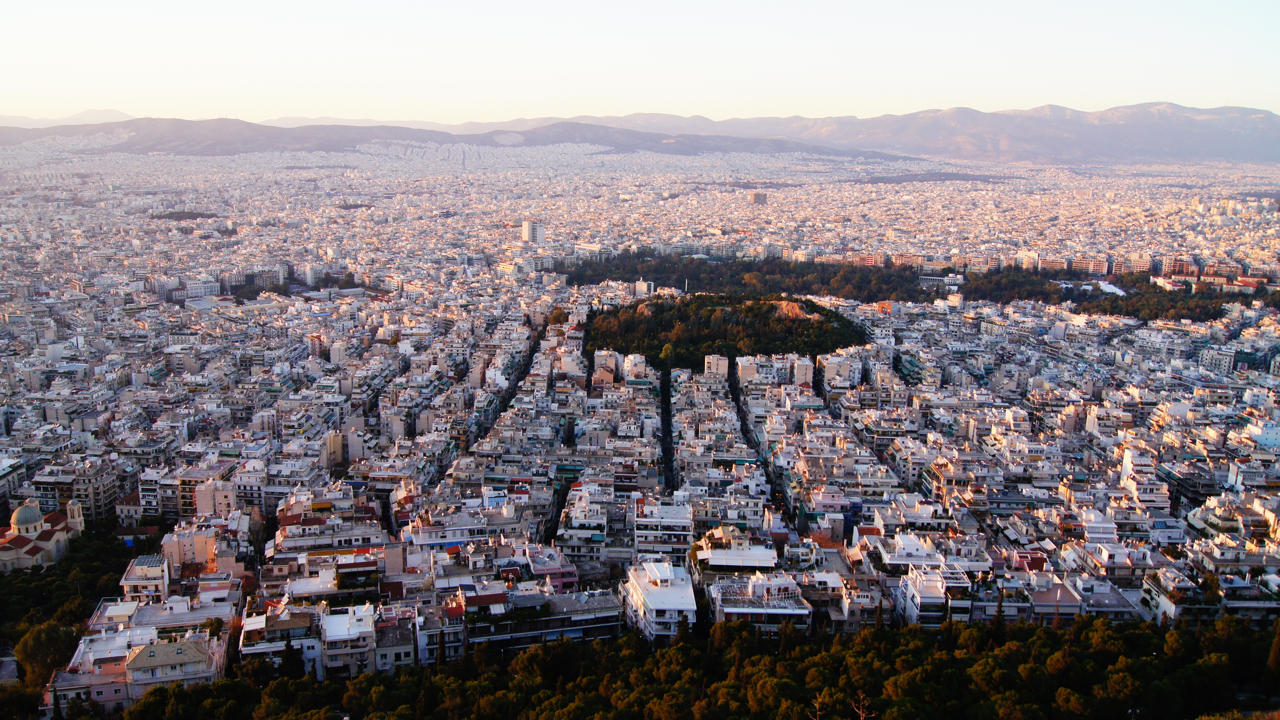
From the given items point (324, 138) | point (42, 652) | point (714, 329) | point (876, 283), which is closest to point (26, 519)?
point (42, 652)

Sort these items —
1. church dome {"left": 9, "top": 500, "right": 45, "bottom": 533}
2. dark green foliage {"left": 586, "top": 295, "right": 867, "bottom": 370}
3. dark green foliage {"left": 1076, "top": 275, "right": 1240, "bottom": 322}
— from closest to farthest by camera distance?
church dome {"left": 9, "top": 500, "right": 45, "bottom": 533} → dark green foliage {"left": 586, "top": 295, "right": 867, "bottom": 370} → dark green foliage {"left": 1076, "top": 275, "right": 1240, "bottom": 322}

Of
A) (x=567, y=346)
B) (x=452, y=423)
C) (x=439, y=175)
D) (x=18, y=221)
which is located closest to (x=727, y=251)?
(x=567, y=346)

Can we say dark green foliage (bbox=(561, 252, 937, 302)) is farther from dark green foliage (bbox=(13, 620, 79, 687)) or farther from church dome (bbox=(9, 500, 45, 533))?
dark green foliage (bbox=(13, 620, 79, 687))

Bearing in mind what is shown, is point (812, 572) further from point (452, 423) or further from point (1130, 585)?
point (452, 423)

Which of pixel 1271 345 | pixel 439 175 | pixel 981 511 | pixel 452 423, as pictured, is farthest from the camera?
pixel 439 175

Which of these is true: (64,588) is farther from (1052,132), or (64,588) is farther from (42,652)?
(1052,132)

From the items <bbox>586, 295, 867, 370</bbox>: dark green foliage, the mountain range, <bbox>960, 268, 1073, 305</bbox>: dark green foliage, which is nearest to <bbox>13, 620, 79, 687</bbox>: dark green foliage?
<bbox>586, 295, 867, 370</bbox>: dark green foliage

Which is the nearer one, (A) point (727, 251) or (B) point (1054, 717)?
(B) point (1054, 717)
